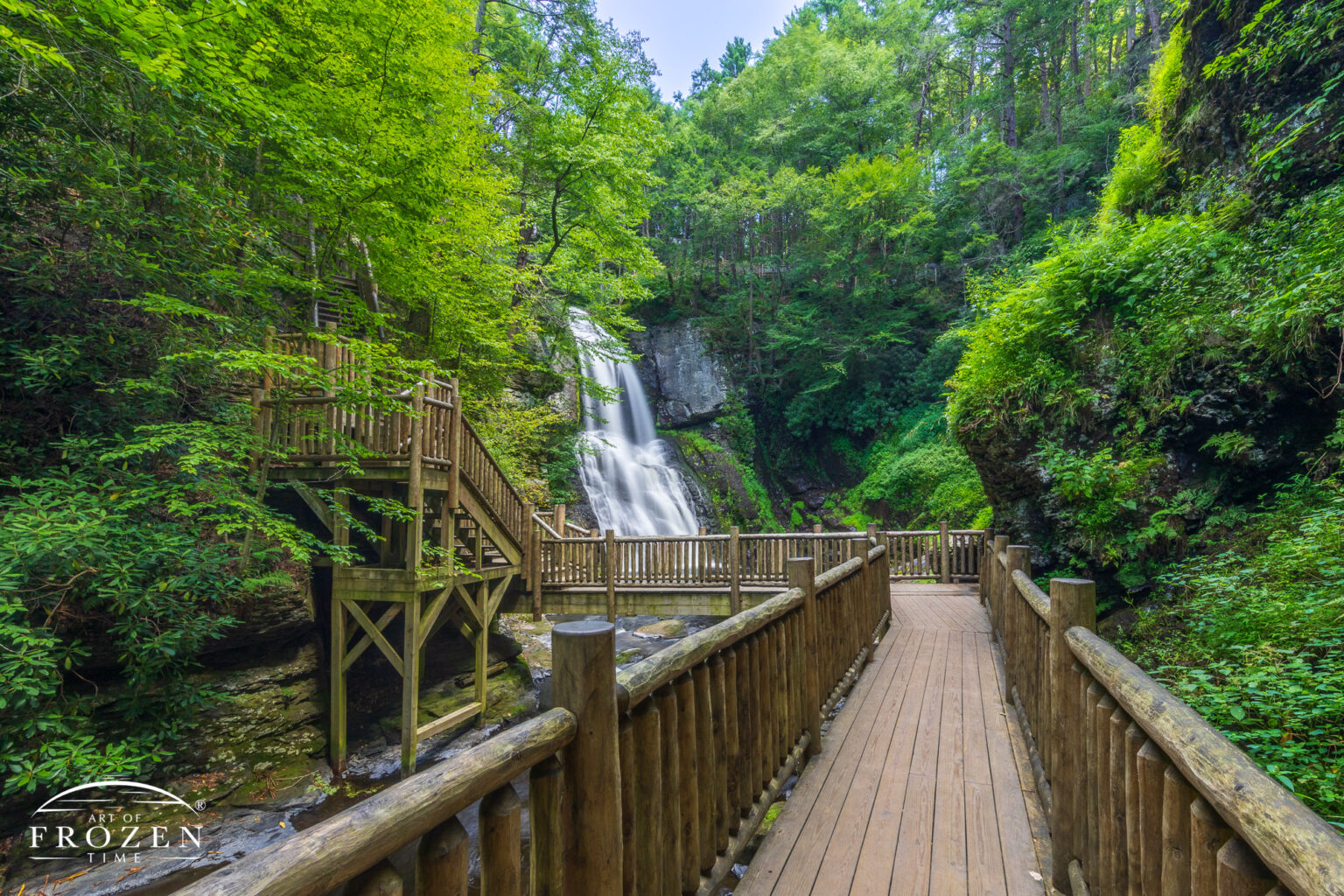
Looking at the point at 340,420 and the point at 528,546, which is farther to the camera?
the point at 528,546

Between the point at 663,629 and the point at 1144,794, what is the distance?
10981mm

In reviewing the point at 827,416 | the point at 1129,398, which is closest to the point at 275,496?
the point at 1129,398

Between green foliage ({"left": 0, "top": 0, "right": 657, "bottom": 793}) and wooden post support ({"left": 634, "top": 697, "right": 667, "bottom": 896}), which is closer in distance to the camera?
wooden post support ({"left": 634, "top": 697, "right": 667, "bottom": 896})

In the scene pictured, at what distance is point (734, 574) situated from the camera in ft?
29.6

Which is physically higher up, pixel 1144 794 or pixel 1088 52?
pixel 1088 52

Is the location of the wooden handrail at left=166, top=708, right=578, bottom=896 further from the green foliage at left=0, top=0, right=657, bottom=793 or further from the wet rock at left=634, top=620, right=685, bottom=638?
the wet rock at left=634, top=620, right=685, bottom=638

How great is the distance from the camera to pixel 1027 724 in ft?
11.3

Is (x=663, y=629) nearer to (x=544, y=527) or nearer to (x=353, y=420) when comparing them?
(x=544, y=527)

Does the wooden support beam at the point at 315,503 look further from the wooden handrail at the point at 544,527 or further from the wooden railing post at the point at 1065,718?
the wooden railing post at the point at 1065,718

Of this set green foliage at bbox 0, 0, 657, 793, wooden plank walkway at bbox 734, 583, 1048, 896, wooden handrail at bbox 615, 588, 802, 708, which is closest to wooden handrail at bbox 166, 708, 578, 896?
wooden handrail at bbox 615, 588, 802, 708

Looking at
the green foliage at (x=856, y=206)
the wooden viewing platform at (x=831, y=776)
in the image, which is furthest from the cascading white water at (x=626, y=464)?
the wooden viewing platform at (x=831, y=776)

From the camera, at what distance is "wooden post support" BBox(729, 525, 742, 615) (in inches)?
354

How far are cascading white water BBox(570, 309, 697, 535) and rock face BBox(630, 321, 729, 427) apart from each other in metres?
0.89

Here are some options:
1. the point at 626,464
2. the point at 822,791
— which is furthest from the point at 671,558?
the point at 626,464
